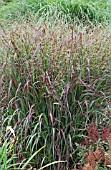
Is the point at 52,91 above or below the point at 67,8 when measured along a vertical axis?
below

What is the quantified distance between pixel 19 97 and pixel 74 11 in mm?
3535

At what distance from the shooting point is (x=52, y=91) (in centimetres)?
285

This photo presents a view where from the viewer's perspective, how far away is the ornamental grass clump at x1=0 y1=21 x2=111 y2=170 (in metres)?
2.85

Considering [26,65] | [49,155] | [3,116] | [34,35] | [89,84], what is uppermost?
[34,35]

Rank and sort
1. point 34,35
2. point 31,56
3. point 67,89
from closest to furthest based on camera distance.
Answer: point 67,89 → point 31,56 → point 34,35

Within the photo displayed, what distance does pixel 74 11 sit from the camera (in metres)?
6.14

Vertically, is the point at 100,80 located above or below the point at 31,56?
below

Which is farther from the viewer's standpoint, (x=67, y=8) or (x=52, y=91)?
(x=67, y=8)

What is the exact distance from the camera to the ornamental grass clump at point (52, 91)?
2.85m

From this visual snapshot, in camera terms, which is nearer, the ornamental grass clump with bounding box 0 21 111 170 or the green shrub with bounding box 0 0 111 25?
the ornamental grass clump with bounding box 0 21 111 170

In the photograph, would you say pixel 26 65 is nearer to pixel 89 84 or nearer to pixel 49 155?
pixel 89 84

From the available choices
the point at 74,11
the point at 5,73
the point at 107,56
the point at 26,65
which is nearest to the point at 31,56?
the point at 26,65

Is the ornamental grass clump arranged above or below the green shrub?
below

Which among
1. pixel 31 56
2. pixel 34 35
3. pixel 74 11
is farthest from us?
pixel 74 11
